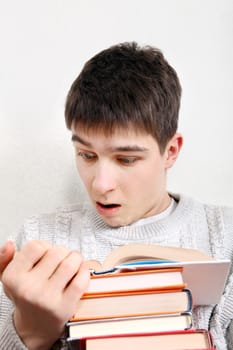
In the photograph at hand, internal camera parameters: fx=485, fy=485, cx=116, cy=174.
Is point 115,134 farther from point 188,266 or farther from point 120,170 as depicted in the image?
point 188,266

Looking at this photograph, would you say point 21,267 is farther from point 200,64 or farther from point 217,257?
point 200,64

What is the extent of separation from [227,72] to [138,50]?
388 millimetres

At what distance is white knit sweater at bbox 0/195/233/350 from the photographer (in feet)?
3.11

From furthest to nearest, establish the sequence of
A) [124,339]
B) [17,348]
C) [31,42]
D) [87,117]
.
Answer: [31,42] < [87,117] < [17,348] < [124,339]

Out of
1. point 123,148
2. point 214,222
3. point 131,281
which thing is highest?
point 123,148

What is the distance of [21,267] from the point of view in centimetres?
64

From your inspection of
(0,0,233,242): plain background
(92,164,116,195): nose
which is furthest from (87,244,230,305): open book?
(0,0,233,242): plain background

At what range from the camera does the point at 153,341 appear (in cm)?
61

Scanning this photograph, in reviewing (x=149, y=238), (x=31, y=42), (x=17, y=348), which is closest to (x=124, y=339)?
(x=17, y=348)

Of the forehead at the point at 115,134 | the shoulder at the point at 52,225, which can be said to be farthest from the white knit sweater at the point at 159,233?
Answer: the forehead at the point at 115,134

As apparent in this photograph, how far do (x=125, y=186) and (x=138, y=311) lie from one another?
33 cm

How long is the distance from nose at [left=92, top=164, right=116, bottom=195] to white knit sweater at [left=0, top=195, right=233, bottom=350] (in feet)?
0.46

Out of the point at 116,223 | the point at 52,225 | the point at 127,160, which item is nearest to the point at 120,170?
the point at 127,160

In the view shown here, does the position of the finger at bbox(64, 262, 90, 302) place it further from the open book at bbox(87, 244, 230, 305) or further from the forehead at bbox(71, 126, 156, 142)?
the forehead at bbox(71, 126, 156, 142)
